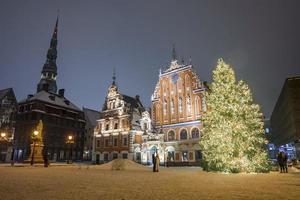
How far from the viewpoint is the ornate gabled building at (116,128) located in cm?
4659

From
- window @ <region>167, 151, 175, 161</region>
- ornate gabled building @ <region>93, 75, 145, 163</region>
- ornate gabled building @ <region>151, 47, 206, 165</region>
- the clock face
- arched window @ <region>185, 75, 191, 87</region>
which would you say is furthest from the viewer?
ornate gabled building @ <region>93, 75, 145, 163</region>

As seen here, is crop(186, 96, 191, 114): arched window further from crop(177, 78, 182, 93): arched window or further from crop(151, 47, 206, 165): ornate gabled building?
crop(177, 78, 182, 93): arched window

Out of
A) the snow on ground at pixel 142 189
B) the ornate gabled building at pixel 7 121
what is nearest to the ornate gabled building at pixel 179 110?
the snow on ground at pixel 142 189

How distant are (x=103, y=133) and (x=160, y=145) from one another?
1624 centimetres

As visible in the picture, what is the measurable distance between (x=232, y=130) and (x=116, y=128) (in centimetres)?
3260

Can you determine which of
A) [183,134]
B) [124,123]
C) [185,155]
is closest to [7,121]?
[124,123]

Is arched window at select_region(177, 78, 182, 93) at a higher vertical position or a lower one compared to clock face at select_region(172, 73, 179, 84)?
lower

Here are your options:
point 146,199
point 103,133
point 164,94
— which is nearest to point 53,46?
point 103,133

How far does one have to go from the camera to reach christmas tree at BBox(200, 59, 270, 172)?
777 inches

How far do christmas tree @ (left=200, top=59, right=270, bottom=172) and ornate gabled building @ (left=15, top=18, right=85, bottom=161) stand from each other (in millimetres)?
42073

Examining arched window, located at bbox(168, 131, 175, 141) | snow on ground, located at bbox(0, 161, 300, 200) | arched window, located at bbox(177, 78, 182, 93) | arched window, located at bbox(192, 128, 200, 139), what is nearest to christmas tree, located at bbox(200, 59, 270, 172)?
snow on ground, located at bbox(0, 161, 300, 200)

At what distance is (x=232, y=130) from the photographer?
2036cm

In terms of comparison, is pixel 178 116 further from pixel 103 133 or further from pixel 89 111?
pixel 89 111

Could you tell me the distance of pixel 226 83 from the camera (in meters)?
22.0
